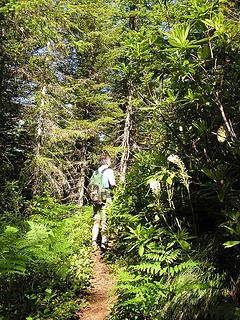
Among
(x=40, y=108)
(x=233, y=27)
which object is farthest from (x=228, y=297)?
(x=40, y=108)

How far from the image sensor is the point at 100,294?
5734 mm

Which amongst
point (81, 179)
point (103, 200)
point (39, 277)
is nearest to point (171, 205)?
point (39, 277)

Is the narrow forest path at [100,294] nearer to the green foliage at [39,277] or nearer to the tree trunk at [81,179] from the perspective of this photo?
the green foliage at [39,277]

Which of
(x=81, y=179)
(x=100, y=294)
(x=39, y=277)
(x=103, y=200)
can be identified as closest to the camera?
(x=39, y=277)

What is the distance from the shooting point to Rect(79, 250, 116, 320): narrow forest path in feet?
16.4

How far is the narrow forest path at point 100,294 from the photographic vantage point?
4.99 m

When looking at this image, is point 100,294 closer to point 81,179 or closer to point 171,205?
point 171,205

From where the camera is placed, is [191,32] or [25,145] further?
[25,145]

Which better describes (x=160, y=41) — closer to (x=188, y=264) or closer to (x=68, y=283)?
(x=188, y=264)

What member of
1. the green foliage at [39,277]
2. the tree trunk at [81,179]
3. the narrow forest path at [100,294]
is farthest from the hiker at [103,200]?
the tree trunk at [81,179]

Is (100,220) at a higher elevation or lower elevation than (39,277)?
higher

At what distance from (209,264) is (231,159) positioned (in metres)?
1.41

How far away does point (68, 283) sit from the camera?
5.50m

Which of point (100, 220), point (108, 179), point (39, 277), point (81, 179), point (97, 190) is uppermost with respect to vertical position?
point (81, 179)
